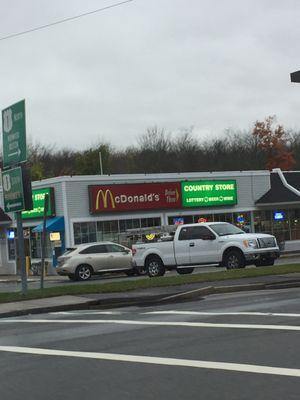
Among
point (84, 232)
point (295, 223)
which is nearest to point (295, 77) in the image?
point (84, 232)

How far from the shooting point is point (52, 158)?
91.9 m

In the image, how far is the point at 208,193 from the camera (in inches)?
1601

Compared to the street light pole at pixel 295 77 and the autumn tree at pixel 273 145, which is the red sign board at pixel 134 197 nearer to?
the street light pole at pixel 295 77

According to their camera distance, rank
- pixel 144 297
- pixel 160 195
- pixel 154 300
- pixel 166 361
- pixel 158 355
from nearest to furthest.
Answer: pixel 166 361, pixel 158 355, pixel 154 300, pixel 144 297, pixel 160 195

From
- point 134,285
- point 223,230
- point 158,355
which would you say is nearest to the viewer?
point 158,355

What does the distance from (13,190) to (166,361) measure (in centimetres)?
1097

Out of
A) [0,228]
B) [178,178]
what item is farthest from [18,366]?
[0,228]

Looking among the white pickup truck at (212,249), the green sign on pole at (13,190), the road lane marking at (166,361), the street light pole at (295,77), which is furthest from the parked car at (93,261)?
the road lane marking at (166,361)

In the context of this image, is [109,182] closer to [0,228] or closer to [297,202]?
[0,228]

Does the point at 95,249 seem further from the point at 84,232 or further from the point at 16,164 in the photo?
the point at 16,164

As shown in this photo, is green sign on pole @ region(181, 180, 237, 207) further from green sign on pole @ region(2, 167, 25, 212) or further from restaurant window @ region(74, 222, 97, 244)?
green sign on pole @ region(2, 167, 25, 212)

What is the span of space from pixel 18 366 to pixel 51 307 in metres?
6.97

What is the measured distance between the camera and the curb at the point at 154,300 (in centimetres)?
1485

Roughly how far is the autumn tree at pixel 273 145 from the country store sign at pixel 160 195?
4321cm
